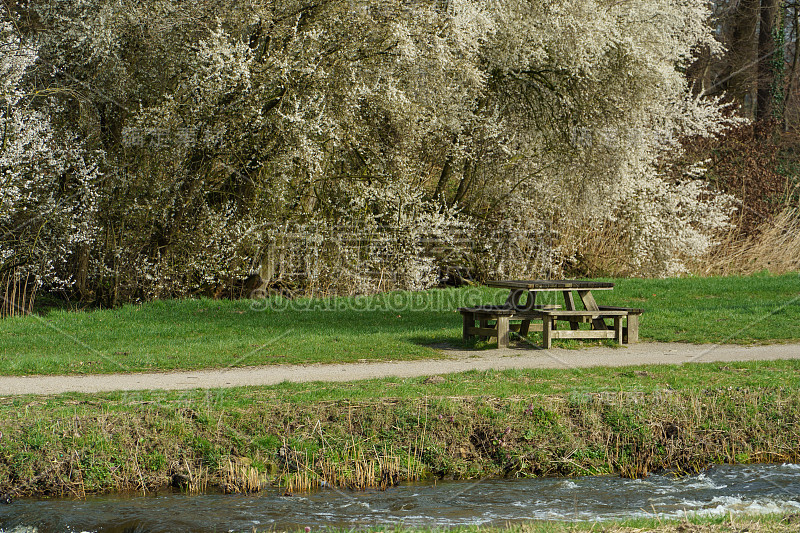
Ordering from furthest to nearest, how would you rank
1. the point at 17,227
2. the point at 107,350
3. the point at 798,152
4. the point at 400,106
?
the point at 798,152
the point at 400,106
the point at 17,227
the point at 107,350

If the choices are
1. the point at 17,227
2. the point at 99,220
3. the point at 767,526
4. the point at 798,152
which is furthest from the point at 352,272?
the point at 798,152

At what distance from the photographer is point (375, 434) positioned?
7.49 m

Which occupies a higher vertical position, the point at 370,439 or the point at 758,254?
the point at 758,254

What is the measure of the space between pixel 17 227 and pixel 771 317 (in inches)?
524

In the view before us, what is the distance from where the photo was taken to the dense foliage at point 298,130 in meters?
15.5

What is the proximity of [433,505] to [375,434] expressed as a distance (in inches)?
39.7

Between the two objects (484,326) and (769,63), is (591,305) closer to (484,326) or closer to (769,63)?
(484,326)

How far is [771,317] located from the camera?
13.6 m

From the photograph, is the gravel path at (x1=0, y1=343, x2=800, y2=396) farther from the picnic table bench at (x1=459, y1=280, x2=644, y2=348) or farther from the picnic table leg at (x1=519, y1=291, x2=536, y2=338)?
the picnic table leg at (x1=519, y1=291, x2=536, y2=338)

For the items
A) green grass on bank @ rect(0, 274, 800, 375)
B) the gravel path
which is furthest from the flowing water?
green grass on bank @ rect(0, 274, 800, 375)

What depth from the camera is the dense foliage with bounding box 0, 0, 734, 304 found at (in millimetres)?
15508

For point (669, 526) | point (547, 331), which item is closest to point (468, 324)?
point (547, 331)

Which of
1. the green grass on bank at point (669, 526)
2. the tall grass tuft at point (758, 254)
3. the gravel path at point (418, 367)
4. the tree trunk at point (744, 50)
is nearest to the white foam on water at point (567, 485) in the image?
the green grass on bank at point (669, 526)

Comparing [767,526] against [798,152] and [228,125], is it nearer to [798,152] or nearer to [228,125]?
[228,125]
